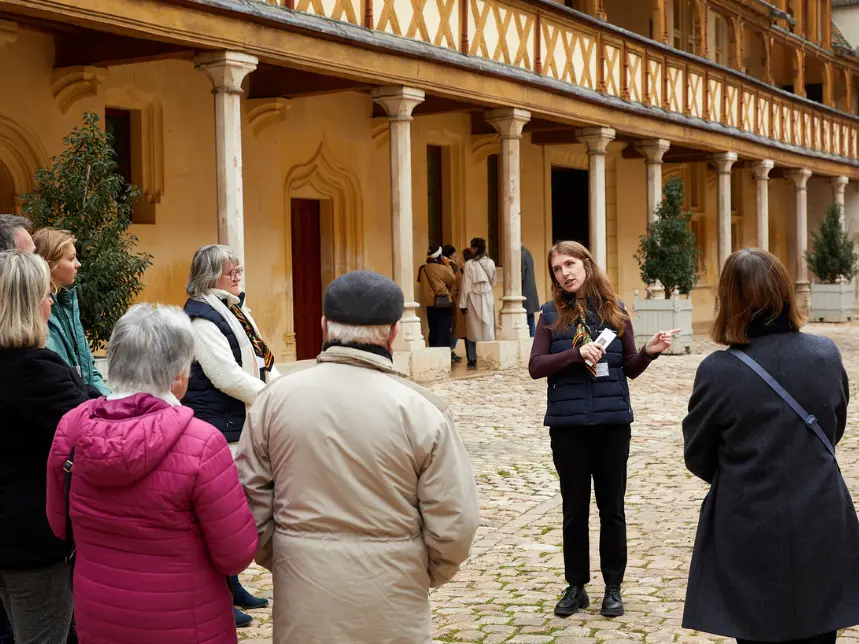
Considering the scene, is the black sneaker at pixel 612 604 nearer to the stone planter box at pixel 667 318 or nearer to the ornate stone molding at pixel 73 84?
the ornate stone molding at pixel 73 84

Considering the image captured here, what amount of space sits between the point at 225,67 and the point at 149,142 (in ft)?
8.29

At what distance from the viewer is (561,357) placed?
4812 millimetres

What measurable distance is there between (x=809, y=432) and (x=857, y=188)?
28567 mm

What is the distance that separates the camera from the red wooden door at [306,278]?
1573 centimetres

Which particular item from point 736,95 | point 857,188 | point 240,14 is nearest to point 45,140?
point 240,14

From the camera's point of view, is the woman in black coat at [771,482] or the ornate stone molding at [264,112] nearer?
the woman in black coat at [771,482]

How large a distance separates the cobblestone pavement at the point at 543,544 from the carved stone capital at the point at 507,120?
4.64 m

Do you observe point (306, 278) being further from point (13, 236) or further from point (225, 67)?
point (13, 236)

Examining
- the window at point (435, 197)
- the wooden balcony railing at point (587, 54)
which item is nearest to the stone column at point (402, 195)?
the wooden balcony railing at point (587, 54)

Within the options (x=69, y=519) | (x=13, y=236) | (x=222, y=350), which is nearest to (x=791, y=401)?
(x=69, y=519)

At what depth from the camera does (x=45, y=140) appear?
11641 mm

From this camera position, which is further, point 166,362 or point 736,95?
point 736,95

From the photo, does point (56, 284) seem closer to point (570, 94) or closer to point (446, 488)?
Answer: point (446, 488)

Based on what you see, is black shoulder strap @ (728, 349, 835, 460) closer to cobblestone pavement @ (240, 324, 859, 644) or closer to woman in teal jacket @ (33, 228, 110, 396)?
cobblestone pavement @ (240, 324, 859, 644)
